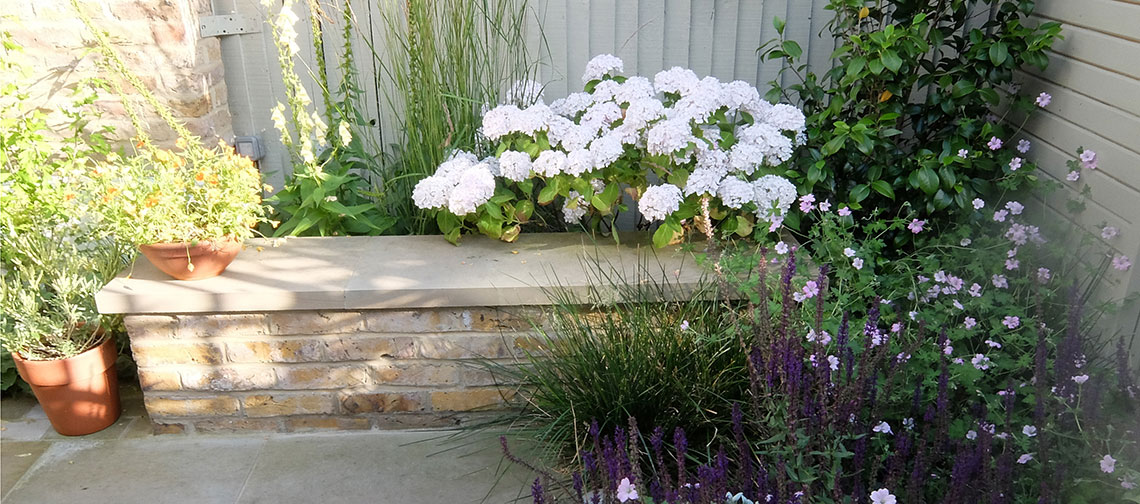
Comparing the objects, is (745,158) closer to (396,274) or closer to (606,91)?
(606,91)

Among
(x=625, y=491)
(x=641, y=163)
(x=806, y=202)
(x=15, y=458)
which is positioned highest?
(x=641, y=163)

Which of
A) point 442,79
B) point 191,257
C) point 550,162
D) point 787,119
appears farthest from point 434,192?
point 787,119

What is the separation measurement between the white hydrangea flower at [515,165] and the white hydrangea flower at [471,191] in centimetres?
6

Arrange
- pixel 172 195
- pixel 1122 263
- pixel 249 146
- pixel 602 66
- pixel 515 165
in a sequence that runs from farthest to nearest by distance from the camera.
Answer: pixel 249 146
pixel 602 66
pixel 515 165
pixel 172 195
pixel 1122 263

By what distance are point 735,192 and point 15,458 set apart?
241 cm

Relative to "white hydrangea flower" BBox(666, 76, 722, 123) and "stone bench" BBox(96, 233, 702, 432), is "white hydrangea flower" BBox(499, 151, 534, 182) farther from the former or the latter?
"white hydrangea flower" BBox(666, 76, 722, 123)

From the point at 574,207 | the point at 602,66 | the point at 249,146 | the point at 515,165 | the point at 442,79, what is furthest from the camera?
the point at 249,146

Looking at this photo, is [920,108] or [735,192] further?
[920,108]

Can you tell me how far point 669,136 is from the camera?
2492 millimetres

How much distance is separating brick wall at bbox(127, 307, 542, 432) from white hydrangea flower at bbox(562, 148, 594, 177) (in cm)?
47

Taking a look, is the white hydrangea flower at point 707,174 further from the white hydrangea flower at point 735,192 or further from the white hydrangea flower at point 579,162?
the white hydrangea flower at point 579,162

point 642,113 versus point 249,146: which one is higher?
point 642,113

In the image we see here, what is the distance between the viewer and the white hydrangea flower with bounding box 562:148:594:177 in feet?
8.36

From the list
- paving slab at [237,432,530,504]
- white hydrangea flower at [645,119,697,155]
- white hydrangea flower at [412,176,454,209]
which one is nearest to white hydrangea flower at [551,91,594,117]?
white hydrangea flower at [645,119,697,155]
